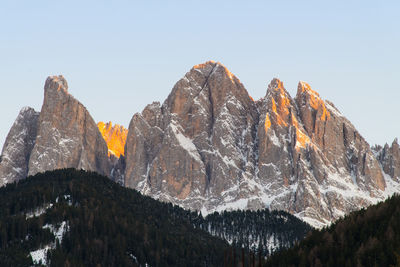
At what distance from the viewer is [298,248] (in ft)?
634

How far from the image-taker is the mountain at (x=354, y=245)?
174 m

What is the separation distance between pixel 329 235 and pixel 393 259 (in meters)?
27.5

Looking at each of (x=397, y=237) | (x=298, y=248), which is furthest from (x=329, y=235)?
(x=397, y=237)

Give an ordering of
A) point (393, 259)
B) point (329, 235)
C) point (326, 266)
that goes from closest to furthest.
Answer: point (393, 259), point (326, 266), point (329, 235)

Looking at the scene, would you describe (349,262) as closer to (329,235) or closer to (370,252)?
(370,252)

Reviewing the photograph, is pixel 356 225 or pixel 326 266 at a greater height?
pixel 356 225

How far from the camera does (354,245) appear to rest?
186 metres

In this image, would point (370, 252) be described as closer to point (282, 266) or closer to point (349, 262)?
point (349, 262)

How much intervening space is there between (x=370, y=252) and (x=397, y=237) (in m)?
7.01

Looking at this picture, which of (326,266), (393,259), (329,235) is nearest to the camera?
(393,259)

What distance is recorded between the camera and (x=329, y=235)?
19262 centimetres

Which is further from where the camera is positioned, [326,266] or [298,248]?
[298,248]

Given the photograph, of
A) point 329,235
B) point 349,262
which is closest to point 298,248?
point 329,235

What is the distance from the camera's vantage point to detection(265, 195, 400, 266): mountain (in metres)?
174
